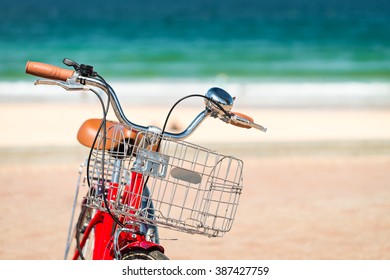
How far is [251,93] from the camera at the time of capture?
1748cm

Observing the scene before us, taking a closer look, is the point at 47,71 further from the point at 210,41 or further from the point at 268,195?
the point at 210,41

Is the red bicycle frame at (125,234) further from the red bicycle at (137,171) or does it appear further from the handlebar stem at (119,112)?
the handlebar stem at (119,112)

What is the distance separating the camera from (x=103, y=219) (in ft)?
11.3

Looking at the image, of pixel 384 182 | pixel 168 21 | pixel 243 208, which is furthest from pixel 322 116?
pixel 168 21

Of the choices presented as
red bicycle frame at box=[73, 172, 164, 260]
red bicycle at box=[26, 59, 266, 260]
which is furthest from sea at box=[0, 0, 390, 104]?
red bicycle at box=[26, 59, 266, 260]

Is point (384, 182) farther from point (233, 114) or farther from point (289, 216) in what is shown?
point (233, 114)

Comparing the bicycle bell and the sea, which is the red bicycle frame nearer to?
the bicycle bell

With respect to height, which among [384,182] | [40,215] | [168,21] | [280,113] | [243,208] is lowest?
[40,215]

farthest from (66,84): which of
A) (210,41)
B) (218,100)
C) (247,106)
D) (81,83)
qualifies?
(210,41)

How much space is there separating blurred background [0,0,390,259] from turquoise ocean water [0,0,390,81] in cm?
9

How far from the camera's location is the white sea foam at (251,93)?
15688mm

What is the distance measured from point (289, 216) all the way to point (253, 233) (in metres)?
0.61
